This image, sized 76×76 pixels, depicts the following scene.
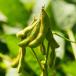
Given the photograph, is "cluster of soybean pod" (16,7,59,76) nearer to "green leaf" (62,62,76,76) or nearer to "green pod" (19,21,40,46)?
"green pod" (19,21,40,46)

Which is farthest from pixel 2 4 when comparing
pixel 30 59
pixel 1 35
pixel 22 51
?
pixel 22 51

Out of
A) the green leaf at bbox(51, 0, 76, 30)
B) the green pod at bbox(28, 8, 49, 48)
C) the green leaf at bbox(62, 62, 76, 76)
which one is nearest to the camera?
the green pod at bbox(28, 8, 49, 48)

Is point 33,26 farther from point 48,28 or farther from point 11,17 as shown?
point 11,17

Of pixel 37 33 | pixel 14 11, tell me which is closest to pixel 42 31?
pixel 37 33

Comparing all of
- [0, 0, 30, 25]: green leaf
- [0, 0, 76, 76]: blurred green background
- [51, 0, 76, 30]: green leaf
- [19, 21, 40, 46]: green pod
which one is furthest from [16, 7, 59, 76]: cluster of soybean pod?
[0, 0, 30, 25]: green leaf

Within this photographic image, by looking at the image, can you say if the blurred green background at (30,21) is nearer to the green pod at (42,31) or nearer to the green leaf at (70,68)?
the green leaf at (70,68)

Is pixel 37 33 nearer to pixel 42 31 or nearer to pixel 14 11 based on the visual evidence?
pixel 42 31

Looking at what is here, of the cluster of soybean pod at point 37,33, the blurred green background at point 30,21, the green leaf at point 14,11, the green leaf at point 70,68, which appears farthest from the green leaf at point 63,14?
the cluster of soybean pod at point 37,33
